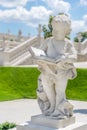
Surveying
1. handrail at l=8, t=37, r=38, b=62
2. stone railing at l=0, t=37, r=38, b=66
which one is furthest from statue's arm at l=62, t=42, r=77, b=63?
handrail at l=8, t=37, r=38, b=62

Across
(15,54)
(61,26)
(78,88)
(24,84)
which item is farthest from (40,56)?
(15,54)

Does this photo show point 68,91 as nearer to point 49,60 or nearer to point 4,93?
point 4,93

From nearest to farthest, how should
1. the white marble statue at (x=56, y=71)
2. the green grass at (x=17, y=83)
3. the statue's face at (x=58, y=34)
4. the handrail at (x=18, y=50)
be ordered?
the white marble statue at (x=56, y=71), the statue's face at (x=58, y=34), the green grass at (x=17, y=83), the handrail at (x=18, y=50)

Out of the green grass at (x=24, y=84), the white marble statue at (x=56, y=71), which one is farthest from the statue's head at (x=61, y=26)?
the green grass at (x=24, y=84)

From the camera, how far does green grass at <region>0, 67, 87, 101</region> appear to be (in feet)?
62.3

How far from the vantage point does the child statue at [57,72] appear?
298 inches

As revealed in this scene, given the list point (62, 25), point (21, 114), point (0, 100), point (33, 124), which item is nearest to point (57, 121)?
point (33, 124)

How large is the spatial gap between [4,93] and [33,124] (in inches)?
444

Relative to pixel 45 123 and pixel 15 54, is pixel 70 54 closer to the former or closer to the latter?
pixel 45 123

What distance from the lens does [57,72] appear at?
299 inches

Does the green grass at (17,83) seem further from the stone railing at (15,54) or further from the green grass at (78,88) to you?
the stone railing at (15,54)

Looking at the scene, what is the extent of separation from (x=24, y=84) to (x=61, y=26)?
513 inches

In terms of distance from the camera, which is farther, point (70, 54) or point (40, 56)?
point (70, 54)

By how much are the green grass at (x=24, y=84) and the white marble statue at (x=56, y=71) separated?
393 inches
